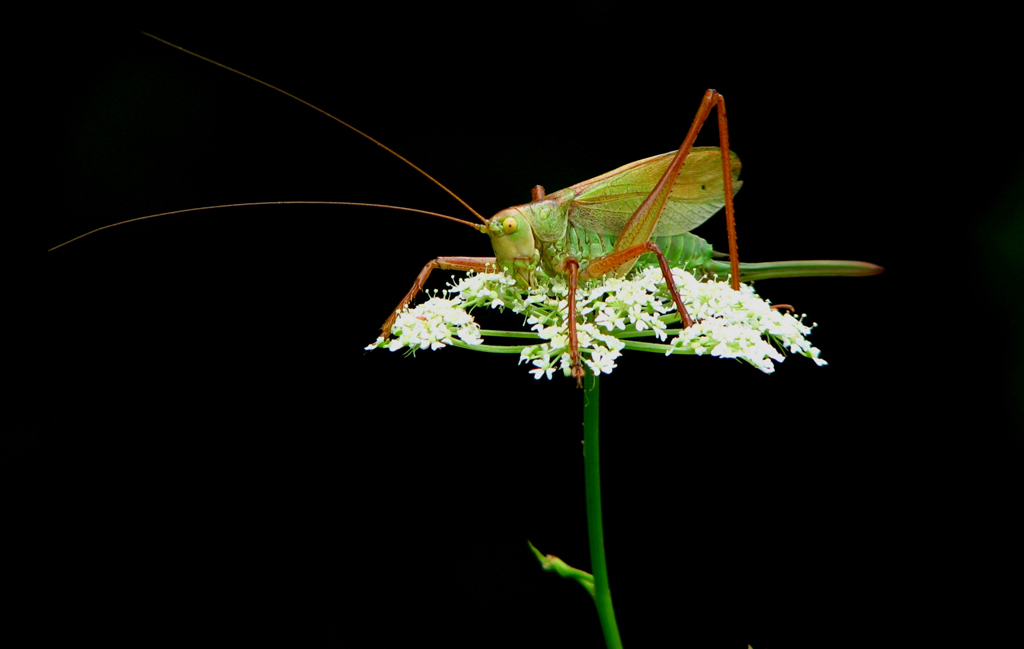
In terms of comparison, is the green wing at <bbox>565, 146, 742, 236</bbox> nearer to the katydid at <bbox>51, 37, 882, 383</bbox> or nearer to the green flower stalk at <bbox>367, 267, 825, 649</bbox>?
the katydid at <bbox>51, 37, 882, 383</bbox>

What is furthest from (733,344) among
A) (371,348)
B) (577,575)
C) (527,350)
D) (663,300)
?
(371,348)

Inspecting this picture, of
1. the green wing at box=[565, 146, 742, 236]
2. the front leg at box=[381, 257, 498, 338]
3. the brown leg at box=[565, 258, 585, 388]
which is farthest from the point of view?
the green wing at box=[565, 146, 742, 236]

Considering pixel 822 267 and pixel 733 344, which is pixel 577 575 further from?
pixel 822 267

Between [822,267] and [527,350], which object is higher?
[822,267]

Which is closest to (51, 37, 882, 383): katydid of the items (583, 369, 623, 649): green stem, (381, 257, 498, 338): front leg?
(381, 257, 498, 338): front leg

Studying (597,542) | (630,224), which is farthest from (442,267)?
(597,542)

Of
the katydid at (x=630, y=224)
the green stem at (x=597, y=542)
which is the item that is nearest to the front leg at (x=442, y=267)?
the katydid at (x=630, y=224)

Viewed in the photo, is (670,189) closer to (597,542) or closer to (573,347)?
(573,347)

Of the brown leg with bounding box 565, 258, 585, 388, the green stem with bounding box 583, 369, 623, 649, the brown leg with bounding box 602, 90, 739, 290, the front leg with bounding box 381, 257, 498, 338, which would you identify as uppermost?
the brown leg with bounding box 602, 90, 739, 290
